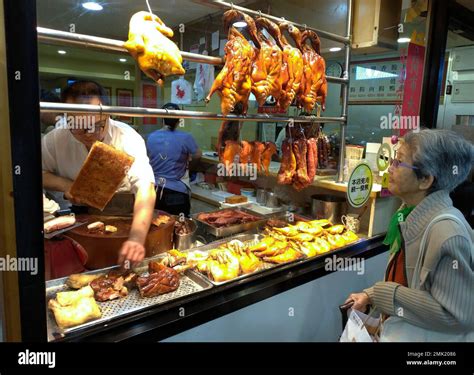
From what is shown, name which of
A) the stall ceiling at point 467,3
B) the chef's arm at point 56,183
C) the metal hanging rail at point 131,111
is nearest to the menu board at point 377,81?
the stall ceiling at point 467,3

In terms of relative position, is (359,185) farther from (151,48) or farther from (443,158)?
(151,48)

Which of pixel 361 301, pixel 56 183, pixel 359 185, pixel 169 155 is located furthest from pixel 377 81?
pixel 56 183

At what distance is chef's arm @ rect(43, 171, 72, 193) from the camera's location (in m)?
1.94

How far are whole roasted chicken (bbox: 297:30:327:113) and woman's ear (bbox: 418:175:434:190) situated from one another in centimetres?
106

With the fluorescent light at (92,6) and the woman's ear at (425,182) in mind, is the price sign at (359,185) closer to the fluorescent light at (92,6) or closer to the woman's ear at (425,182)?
the woman's ear at (425,182)

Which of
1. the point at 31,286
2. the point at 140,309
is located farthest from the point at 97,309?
the point at 31,286

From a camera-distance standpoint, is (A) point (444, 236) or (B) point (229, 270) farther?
(B) point (229, 270)

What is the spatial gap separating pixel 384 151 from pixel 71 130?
2415 millimetres

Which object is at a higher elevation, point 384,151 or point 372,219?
point 384,151

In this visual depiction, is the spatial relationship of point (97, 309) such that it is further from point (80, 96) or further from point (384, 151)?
point (384, 151)

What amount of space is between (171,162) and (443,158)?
92.4 inches

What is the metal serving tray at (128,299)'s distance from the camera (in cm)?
148

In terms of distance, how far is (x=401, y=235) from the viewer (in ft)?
6.02

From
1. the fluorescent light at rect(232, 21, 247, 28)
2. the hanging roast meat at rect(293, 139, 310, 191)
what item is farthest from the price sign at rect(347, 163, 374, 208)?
the fluorescent light at rect(232, 21, 247, 28)
